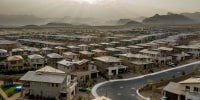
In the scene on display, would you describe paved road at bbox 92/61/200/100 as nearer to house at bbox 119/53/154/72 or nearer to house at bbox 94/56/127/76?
house at bbox 119/53/154/72

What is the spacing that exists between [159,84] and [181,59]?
26390 mm

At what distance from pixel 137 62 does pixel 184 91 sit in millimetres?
20981

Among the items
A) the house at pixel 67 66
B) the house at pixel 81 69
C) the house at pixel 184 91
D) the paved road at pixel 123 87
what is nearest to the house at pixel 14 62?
the house at pixel 81 69

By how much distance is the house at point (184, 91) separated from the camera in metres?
30.8

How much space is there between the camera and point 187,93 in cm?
3147

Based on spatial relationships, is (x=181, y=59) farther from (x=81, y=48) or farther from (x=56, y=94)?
(x=56, y=94)

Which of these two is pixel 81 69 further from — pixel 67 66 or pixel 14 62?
pixel 14 62

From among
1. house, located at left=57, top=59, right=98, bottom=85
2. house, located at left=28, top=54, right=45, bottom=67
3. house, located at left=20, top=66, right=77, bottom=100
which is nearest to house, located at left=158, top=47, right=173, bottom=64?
house, located at left=57, top=59, right=98, bottom=85

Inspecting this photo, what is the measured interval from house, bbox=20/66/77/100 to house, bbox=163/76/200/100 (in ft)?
43.9

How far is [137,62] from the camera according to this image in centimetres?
5272

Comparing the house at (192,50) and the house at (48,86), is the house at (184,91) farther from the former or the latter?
the house at (192,50)

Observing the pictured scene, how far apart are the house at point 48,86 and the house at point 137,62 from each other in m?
20.0

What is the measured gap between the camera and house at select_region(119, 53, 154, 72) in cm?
5143

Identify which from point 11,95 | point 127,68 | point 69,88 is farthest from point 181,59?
point 11,95
